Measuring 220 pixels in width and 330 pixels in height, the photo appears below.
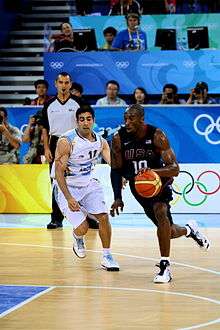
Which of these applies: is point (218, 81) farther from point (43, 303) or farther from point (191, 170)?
point (43, 303)

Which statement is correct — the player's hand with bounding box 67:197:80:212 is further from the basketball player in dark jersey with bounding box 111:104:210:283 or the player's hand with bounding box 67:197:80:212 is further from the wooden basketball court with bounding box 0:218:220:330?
the wooden basketball court with bounding box 0:218:220:330

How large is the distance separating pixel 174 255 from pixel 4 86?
33.2ft

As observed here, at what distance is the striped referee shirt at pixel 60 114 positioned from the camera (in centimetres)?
1334

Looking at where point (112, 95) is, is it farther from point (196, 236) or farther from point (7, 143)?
point (196, 236)

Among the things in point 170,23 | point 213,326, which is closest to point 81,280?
point 213,326

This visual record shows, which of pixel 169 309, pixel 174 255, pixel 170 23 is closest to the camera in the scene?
pixel 169 309

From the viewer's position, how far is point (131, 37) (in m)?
18.3

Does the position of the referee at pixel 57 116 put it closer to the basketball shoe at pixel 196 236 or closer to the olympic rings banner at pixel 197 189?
the olympic rings banner at pixel 197 189

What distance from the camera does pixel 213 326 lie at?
7.29 m

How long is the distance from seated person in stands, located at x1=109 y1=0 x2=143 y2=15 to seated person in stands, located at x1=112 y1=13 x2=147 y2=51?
44.1 inches

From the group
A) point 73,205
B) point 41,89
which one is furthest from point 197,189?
point 73,205

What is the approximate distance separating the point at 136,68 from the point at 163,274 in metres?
8.94

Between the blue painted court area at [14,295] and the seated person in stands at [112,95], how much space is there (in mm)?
7636

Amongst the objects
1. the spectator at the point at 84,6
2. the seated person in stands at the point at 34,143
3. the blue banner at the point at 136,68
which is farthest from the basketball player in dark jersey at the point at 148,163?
the spectator at the point at 84,6
